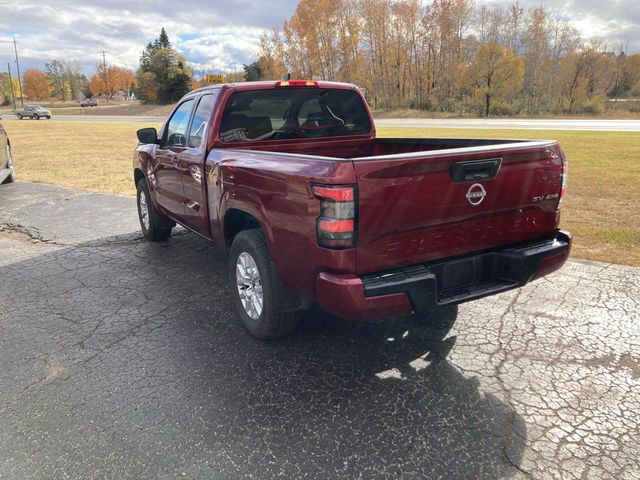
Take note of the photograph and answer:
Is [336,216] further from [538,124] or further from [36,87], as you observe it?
[36,87]

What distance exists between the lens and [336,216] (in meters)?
2.51

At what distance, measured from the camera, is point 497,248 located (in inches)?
121

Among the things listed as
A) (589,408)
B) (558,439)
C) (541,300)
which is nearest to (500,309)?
(541,300)

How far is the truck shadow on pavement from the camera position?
2.32 meters

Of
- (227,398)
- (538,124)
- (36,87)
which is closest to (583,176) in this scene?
(227,398)

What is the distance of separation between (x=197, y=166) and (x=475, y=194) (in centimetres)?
241

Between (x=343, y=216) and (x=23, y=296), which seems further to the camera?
(x=23, y=296)

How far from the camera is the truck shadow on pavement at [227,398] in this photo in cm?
232

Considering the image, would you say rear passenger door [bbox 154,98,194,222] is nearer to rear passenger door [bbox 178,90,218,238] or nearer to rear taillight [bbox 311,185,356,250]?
rear passenger door [bbox 178,90,218,238]

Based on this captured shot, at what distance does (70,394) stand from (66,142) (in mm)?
22597

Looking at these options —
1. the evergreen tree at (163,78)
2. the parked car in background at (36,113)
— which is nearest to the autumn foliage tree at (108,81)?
the evergreen tree at (163,78)

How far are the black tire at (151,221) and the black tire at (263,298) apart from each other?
8.74 ft

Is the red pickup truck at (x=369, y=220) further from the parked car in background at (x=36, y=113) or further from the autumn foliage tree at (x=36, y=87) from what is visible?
the autumn foliage tree at (x=36, y=87)

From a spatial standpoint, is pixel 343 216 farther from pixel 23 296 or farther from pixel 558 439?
pixel 23 296
